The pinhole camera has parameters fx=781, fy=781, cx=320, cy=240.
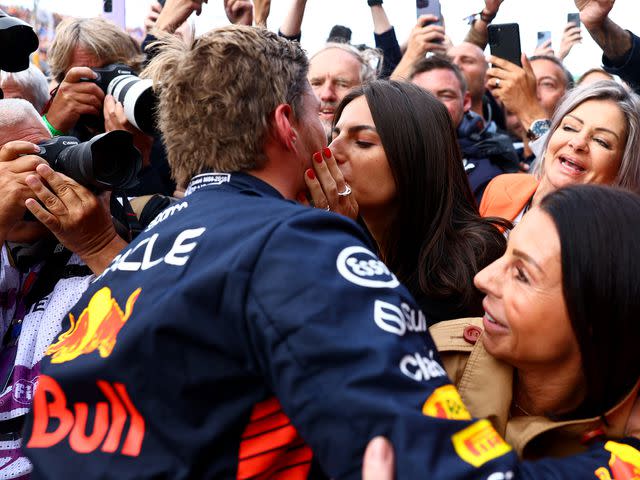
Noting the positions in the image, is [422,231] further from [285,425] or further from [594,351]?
[285,425]

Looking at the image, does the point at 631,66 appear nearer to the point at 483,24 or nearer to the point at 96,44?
the point at 483,24

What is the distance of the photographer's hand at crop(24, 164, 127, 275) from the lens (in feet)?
6.95

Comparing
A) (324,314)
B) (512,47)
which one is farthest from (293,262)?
(512,47)

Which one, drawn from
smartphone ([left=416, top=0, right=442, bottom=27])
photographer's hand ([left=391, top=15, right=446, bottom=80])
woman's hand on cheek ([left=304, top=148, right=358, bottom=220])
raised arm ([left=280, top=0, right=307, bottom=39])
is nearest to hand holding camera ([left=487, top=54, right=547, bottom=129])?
photographer's hand ([left=391, top=15, right=446, bottom=80])

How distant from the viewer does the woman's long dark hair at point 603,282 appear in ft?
4.84

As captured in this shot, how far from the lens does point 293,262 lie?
1271 mm

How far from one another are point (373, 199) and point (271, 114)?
1.07 meters

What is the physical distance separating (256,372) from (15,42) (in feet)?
4.95

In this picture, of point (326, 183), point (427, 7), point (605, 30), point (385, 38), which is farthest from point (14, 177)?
point (385, 38)

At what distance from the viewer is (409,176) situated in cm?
269

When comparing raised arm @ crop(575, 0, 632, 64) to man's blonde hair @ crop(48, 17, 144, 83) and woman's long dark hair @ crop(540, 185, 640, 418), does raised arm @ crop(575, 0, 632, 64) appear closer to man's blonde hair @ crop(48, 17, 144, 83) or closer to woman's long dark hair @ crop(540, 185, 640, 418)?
man's blonde hair @ crop(48, 17, 144, 83)

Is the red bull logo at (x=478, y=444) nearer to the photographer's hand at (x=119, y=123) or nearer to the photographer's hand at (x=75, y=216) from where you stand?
the photographer's hand at (x=75, y=216)

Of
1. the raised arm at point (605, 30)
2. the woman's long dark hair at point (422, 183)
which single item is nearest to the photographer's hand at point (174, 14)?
the woman's long dark hair at point (422, 183)

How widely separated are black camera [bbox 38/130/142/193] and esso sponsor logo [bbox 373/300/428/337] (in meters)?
1.09
